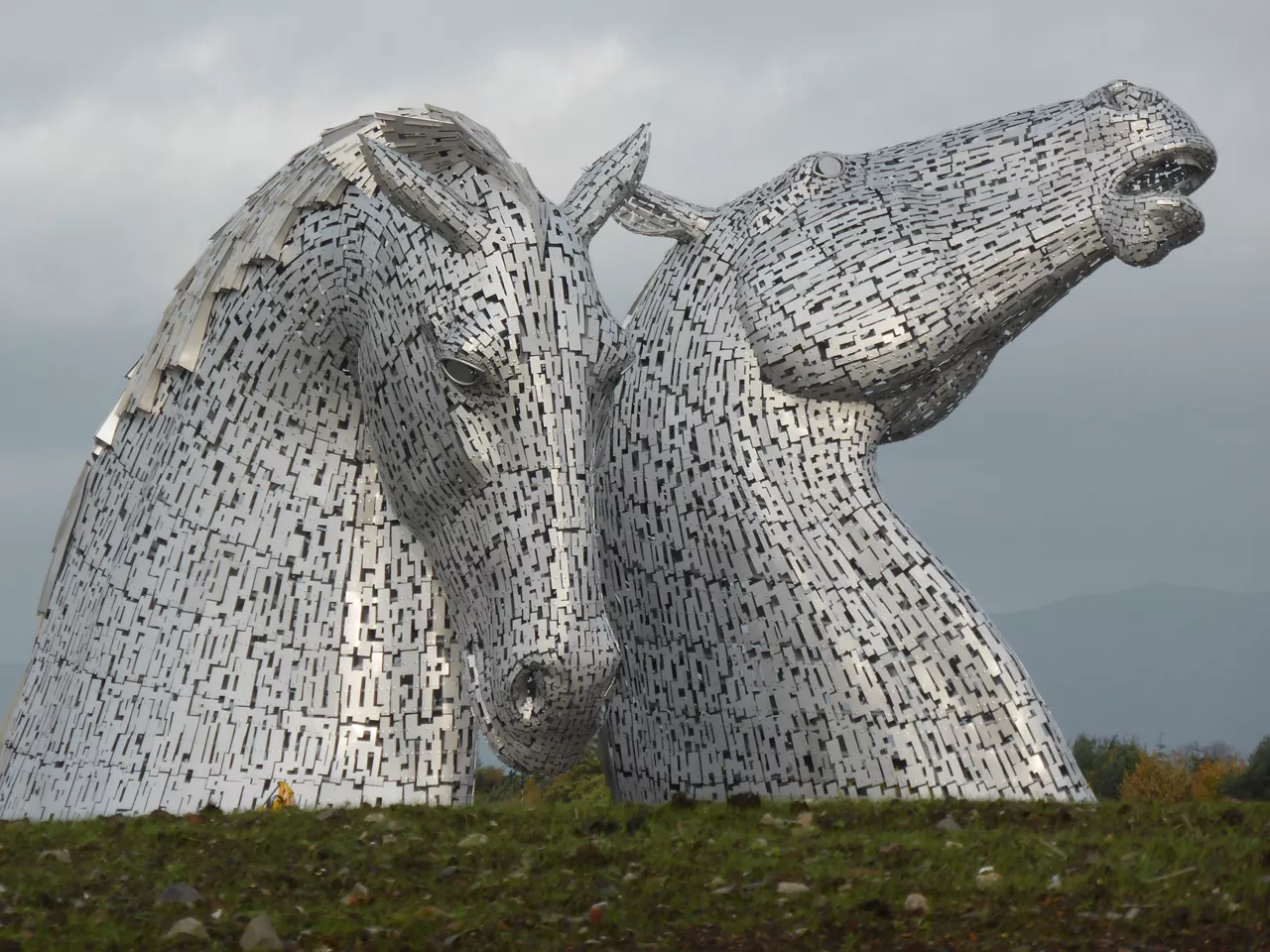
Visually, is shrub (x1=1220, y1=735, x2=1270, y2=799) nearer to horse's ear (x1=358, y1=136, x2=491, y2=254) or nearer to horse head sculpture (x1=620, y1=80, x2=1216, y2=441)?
horse head sculpture (x1=620, y1=80, x2=1216, y2=441)

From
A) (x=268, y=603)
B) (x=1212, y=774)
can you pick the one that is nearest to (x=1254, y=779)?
(x=1212, y=774)

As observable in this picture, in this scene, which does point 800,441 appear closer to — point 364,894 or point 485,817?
point 485,817

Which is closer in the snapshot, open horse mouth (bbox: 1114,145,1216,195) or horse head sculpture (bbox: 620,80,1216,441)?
horse head sculpture (bbox: 620,80,1216,441)

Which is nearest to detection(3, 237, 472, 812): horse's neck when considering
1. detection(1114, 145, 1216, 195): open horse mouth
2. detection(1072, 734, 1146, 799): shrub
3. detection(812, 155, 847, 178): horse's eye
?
detection(812, 155, 847, 178): horse's eye

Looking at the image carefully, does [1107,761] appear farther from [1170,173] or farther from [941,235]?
[941,235]

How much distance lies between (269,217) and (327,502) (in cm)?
85

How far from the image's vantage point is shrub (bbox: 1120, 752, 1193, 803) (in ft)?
51.2

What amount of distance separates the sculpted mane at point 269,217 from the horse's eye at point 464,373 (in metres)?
0.70

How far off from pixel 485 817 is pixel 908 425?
8.42 ft

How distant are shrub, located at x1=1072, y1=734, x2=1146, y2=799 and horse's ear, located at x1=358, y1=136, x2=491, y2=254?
13.6 meters

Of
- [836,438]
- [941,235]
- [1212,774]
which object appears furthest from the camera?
[1212,774]

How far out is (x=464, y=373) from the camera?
4.62m

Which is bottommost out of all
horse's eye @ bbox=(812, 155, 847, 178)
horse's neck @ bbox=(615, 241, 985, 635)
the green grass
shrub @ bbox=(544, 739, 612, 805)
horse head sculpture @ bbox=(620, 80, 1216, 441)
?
the green grass

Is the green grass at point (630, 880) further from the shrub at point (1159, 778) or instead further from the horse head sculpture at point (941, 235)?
the shrub at point (1159, 778)
